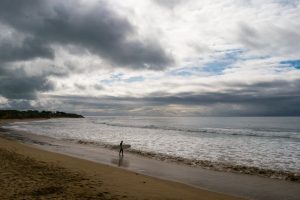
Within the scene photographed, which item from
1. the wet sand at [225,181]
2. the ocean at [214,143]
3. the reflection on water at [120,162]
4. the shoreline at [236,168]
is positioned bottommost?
the reflection on water at [120,162]

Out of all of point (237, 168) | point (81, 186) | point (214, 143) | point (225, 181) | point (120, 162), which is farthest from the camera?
point (214, 143)

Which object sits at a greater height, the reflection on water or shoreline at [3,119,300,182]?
shoreline at [3,119,300,182]

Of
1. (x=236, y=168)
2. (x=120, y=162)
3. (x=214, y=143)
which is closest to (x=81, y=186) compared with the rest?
(x=120, y=162)

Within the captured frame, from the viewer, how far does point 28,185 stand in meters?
10.9

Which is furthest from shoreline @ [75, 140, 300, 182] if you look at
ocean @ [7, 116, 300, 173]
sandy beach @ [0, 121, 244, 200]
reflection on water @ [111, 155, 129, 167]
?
sandy beach @ [0, 121, 244, 200]

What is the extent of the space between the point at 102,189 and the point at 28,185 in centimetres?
266

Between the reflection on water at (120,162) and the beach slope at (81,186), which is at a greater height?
the beach slope at (81,186)

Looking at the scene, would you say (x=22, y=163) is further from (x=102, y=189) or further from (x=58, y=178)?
(x=102, y=189)

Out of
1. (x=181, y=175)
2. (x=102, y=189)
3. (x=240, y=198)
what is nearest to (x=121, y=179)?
(x=102, y=189)

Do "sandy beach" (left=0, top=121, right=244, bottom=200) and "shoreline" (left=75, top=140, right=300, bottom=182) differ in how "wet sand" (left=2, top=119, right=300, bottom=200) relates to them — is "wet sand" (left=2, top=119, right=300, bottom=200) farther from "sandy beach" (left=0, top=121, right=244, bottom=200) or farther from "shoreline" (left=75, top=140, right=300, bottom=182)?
"sandy beach" (left=0, top=121, right=244, bottom=200)

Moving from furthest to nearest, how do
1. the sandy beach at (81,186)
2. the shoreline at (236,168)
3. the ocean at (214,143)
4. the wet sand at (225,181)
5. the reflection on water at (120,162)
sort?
1. the ocean at (214,143)
2. the reflection on water at (120,162)
3. the shoreline at (236,168)
4. the wet sand at (225,181)
5. the sandy beach at (81,186)

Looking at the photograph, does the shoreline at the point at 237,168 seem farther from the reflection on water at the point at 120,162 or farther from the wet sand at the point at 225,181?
the reflection on water at the point at 120,162

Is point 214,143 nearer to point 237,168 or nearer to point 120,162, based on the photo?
point 237,168

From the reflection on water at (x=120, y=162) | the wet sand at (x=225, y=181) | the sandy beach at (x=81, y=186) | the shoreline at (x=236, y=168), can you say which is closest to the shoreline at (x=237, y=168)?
the shoreline at (x=236, y=168)
